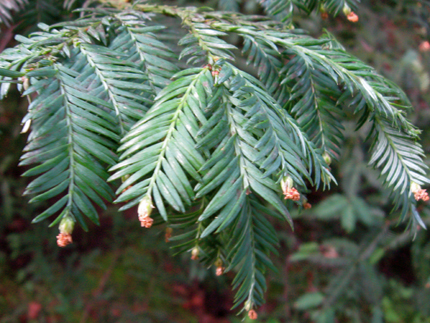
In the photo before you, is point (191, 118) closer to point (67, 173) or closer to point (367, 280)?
point (67, 173)

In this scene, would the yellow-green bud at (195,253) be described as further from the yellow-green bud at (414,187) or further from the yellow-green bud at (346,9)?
the yellow-green bud at (346,9)

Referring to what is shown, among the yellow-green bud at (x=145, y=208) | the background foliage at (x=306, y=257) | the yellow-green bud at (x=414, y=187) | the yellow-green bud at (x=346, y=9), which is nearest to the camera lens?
the yellow-green bud at (x=145, y=208)

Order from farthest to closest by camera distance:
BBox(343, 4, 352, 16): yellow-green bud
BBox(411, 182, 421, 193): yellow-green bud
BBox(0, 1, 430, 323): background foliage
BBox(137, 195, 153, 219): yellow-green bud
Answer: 1. BBox(0, 1, 430, 323): background foliage
2. BBox(343, 4, 352, 16): yellow-green bud
3. BBox(411, 182, 421, 193): yellow-green bud
4. BBox(137, 195, 153, 219): yellow-green bud

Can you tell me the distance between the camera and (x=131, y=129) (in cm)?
51

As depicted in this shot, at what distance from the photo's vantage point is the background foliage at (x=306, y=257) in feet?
4.98

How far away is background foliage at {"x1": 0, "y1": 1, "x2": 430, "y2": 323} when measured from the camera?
152 cm

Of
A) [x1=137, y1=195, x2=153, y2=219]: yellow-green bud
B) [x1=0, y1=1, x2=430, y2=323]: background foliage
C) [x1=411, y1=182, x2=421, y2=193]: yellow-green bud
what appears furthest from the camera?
[x1=0, y1=1, x2=430, y2=323]: background foliage

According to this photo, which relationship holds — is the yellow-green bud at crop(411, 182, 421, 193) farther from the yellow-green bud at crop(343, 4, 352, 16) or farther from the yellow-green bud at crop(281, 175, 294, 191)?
the yellow-green bud at crop(343, 4, 352, 16)

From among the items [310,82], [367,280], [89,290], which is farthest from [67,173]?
[89,290]

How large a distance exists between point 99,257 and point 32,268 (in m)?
0.62

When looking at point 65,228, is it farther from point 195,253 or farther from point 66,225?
point 195,253

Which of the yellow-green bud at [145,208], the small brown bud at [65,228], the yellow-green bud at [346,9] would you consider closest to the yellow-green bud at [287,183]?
the yellow-green bud at [145,208]

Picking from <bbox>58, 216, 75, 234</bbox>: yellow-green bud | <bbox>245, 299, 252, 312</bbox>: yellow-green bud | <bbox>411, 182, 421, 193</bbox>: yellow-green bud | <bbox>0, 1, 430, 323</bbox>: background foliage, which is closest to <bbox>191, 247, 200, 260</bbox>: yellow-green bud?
<bbox>245, 299, 252, 312</bbox>: yellow-green bud

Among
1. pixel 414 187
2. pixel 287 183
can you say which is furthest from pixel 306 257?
pixel 287 183
